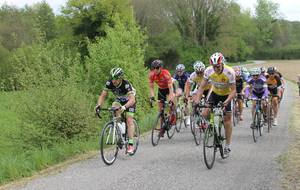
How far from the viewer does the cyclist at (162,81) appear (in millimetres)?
12459

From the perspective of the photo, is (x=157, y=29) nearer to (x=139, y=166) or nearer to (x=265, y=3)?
(x=139, y=166)

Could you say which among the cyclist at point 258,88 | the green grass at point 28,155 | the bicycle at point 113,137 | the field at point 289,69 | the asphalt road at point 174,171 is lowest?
the field at point 289,69

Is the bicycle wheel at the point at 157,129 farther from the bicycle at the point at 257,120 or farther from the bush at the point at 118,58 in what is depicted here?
the bush at the point at 118,58

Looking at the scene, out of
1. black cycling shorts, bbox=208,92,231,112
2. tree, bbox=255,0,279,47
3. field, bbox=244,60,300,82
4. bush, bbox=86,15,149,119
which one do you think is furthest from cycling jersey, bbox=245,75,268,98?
tree, bbox=255,0,279,47

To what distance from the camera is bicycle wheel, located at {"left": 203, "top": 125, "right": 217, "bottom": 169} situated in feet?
30.1

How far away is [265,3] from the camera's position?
147 meters

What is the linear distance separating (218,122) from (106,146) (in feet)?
7.71

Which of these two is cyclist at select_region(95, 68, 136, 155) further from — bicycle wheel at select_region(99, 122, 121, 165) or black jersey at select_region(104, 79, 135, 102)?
bicycle wheel at select_region(99, 122, 121, 165)

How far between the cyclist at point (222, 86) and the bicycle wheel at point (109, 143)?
1886 mm

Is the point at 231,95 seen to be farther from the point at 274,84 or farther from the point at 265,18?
the point at 265,18

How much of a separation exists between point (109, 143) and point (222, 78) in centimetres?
274

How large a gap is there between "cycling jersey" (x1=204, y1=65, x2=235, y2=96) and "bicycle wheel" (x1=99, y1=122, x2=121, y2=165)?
89.4 inches

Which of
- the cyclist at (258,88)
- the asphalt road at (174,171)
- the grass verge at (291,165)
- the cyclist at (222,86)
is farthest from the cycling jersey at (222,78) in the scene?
the cyclist at (258,88)

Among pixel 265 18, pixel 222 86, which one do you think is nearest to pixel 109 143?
pixel 222 86
